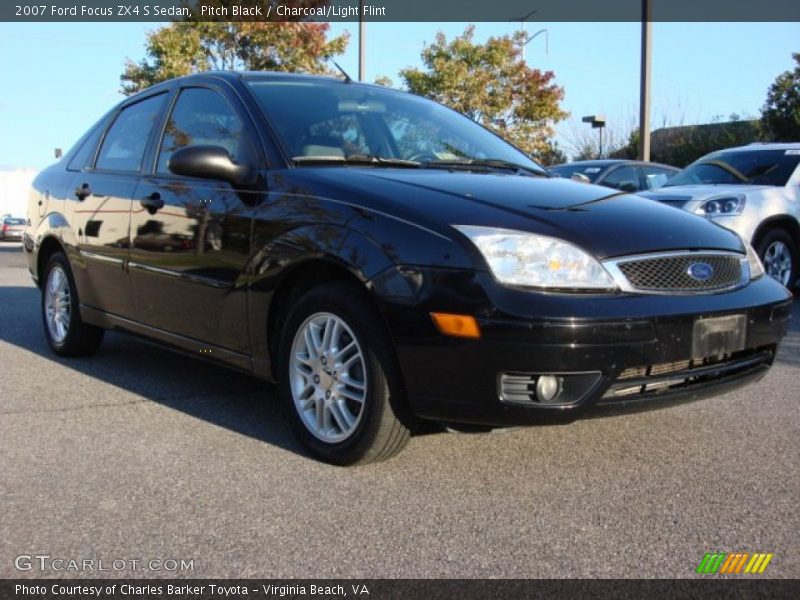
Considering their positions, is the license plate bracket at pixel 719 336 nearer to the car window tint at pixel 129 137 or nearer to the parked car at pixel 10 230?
the car window tint at pixel 129 137

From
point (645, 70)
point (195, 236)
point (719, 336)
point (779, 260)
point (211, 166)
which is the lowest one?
point (779, 260)

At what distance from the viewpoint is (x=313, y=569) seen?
2680 mm

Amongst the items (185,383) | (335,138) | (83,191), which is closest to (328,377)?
(335,138)

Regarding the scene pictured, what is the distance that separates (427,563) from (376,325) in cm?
98

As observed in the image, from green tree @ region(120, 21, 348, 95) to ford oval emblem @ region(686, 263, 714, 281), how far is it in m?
19.9

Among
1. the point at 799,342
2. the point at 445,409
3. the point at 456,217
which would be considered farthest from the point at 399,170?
the point at 799,342

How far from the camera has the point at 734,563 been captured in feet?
8.94

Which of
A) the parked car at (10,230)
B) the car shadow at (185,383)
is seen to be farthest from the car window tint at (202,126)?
the parked car at (10,230)

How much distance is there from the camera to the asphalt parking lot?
2779 millimetres

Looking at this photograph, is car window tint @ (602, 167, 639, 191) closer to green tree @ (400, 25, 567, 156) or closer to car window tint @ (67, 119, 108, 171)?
car window tint @ (67, 119, 108, 171)

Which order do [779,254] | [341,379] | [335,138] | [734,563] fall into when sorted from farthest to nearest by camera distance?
1. [779,254]
2. [335,138]
3. [341,379]
4. [734,563]

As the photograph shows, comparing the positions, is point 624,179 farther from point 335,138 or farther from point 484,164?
point 335,138

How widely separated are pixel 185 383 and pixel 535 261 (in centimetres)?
272

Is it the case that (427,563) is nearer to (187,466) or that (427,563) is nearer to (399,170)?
(187,466)
